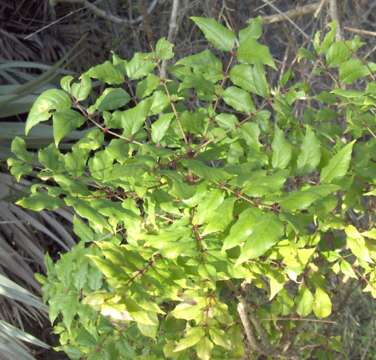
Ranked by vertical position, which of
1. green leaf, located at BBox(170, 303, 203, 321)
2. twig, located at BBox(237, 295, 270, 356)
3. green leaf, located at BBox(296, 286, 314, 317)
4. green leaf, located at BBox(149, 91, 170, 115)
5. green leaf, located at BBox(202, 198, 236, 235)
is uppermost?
green leaf, located at BBox(149, 91, 170, 115)

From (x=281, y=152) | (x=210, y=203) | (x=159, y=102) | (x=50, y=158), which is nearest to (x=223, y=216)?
(x=210, y=203)

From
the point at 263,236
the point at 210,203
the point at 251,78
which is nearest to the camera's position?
the point at 263,236

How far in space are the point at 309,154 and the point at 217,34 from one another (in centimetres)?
26

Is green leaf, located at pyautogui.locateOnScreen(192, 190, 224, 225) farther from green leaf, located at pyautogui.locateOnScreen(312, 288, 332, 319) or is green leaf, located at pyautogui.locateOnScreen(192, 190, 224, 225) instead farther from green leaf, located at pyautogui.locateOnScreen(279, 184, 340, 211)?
green leaf, located at pyautogui.locateOnScreen(312, 288, 332, 319)

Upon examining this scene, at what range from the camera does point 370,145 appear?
1.25 m

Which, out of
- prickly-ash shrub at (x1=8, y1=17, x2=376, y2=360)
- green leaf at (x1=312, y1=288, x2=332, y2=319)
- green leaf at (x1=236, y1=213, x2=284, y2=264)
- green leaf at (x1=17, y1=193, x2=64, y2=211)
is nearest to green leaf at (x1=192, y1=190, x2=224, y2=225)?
prickly-ash shrub at (x1=8, y1=17, x2=376, y2=360)

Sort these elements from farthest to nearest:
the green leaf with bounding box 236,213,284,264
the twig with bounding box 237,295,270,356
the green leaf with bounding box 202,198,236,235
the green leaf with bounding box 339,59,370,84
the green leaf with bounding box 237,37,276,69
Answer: the twig with bounding box 237,295,270,356 → the green leaf with bounding box 339,59,370,84 → the green leaf with bounding box 237,37,276,69 → the green leaf with bounding box 202,198,236,235 → the green leaf with bounding box 236,213,284,264

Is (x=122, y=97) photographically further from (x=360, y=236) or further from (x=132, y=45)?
(x=132, y=45)

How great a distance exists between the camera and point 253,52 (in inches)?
45.4

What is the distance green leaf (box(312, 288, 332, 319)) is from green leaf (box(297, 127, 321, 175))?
11.1 inches

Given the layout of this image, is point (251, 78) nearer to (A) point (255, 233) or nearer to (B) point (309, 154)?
(B) point (309, 154)

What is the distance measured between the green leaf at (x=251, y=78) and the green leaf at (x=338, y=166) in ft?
0.55

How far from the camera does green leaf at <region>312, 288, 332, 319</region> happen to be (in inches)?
49.8

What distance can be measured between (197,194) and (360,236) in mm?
297
